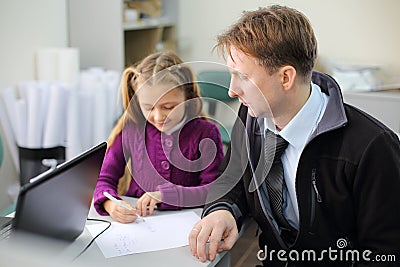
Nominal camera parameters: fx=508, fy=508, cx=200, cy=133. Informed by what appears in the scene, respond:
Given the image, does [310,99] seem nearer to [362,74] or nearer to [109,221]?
[109,221]

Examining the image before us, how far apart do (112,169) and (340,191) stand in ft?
2.22

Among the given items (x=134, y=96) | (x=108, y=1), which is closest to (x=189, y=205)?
(x=134, y=96)

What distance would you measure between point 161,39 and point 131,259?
2.53 metres

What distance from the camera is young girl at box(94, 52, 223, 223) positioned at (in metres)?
1.45

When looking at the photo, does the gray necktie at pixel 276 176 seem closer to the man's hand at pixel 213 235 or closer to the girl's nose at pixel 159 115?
the man's hand at pixel 213 235

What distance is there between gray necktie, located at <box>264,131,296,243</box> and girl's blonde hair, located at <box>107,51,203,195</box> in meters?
0.27

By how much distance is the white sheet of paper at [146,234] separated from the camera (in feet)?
4.01

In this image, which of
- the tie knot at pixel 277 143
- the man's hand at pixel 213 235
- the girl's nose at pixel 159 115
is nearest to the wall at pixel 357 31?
the girl's nose at pixel 159 115

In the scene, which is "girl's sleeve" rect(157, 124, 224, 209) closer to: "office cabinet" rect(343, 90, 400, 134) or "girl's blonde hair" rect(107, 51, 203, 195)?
"girl's blonde hair" rect(107, 51, 203, 195)

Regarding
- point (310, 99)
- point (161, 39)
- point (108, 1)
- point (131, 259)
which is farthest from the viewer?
point (161, 39)

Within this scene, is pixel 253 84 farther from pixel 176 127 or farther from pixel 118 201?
pixel 118 201

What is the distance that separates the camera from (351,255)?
1.29m

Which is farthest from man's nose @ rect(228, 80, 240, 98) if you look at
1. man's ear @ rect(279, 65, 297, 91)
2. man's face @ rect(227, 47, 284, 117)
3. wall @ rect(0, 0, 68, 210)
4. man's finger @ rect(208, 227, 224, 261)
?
wall @ rect(0, 0, 68, 210)

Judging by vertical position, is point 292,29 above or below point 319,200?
above
